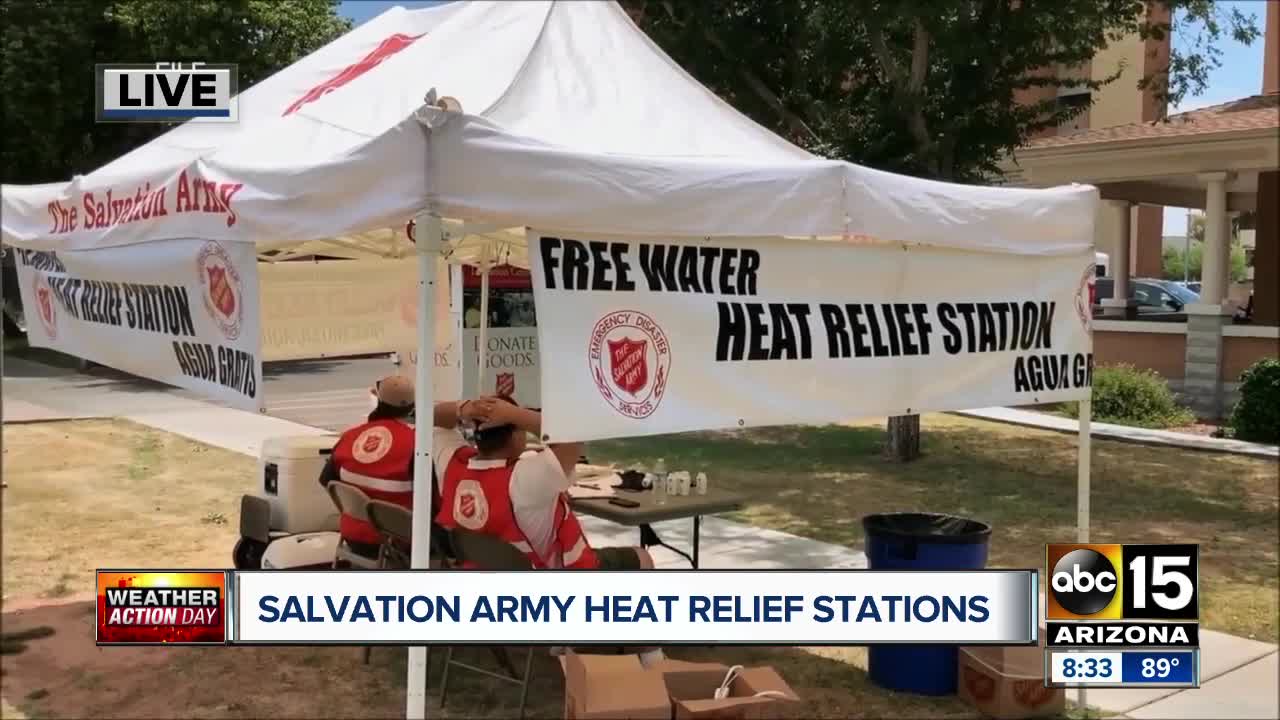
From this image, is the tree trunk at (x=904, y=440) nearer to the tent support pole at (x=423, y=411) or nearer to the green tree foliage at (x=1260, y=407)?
the green tree foliage at (x=1260, y=407)

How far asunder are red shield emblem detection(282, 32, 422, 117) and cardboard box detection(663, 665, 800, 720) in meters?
3.11

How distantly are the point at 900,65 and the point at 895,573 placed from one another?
9258 millimetres

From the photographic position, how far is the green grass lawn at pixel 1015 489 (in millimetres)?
8164

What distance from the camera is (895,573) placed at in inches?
184

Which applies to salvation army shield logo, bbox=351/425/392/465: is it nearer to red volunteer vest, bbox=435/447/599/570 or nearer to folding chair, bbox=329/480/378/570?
folding chair, bbox=329/480/378/570

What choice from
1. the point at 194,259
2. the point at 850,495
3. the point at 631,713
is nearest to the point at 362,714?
the point at 631,713

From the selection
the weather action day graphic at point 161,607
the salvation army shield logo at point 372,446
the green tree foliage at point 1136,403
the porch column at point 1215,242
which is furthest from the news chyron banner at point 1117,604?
the porch column at point 1215,242

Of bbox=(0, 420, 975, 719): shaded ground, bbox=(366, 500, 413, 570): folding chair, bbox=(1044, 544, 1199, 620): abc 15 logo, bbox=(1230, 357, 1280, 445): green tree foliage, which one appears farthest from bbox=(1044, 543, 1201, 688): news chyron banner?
bbox=(1230, 357, 1280, 445): green tree foliage

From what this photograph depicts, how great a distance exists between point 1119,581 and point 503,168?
2.85m

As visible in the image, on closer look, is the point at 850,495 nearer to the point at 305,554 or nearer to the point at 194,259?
the point at 305,554

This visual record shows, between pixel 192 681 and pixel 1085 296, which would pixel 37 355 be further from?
pixel 1085 296

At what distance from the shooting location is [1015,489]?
10750 mm

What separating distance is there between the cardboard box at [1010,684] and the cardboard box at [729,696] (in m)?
1.01

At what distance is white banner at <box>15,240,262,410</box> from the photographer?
4.35m
